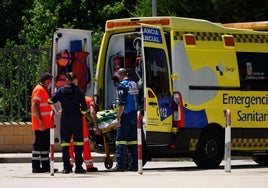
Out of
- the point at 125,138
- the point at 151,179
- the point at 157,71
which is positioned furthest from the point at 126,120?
the point at 151,179

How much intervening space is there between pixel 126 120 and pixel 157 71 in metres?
1.11

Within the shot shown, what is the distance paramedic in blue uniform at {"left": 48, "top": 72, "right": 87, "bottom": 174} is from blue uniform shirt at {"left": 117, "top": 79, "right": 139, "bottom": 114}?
0.66m

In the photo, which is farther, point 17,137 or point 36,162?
point 17,137

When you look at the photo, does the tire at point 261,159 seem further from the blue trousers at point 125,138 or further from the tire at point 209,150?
the blue trousers at point 125,138

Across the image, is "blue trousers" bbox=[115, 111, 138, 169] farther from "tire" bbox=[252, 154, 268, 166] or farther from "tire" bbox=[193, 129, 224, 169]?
"tire" bbox=[252, 154, 268, 166]

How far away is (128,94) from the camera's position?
60.3 feet

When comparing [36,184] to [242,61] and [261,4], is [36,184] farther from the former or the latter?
[261,4]

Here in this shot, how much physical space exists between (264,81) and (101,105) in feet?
10.5

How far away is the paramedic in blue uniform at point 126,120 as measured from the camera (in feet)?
60.2

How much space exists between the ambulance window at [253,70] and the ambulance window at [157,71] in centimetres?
177

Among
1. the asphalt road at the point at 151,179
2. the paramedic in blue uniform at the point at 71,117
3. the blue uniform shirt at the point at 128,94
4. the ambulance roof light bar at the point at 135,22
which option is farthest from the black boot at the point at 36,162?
the ambulance roof light bar at the point at 135,22

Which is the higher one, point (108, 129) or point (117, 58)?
point (117, 58)

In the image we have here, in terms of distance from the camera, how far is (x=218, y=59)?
19688 mm

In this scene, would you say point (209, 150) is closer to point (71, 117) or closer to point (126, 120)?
point (126, 120)
